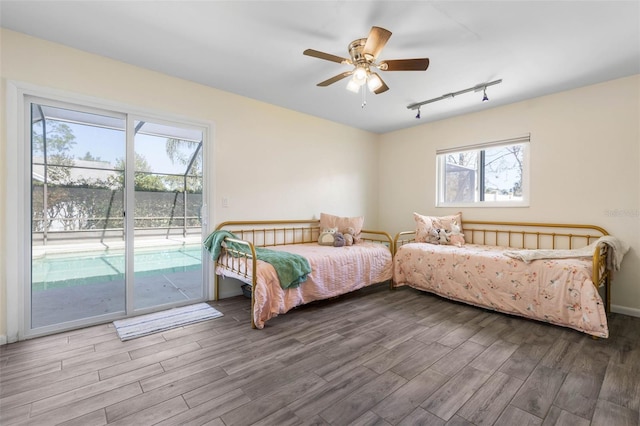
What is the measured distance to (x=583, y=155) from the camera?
297 centimetres

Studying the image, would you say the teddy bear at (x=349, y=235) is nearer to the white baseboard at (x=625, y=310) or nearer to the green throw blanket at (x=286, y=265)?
the green throw blanket at (x=286, y=265)

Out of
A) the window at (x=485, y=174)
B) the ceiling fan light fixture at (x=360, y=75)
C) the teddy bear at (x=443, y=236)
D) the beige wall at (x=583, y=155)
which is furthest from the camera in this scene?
the teddy bear at (x=443, y=236)

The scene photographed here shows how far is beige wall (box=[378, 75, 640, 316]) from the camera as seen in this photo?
107 inches

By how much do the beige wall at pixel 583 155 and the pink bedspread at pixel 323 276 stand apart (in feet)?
5.09

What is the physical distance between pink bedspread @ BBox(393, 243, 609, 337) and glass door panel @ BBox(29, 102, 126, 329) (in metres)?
3.07

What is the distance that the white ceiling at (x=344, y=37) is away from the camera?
6.04 ft

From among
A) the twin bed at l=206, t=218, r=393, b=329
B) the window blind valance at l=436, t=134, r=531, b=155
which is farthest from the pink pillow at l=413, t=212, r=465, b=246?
the window blind valance at l=436, t=134, r=531, b=155

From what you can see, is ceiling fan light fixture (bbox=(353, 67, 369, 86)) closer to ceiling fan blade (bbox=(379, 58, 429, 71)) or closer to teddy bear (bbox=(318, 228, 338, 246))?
ceiling fan blade (bbox=(379, 58, 429, 71))

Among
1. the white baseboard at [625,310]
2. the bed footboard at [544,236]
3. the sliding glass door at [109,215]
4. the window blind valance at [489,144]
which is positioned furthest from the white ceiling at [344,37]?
the white baseboard at [625,310]

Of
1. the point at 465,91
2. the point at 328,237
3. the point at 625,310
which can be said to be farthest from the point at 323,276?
the point at 625,310

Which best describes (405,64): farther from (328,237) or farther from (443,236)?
(443,236)

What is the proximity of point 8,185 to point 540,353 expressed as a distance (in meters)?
4.03

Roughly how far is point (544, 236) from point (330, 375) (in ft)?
9.72

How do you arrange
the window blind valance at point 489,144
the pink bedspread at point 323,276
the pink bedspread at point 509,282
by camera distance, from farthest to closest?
the window blind valance at point 489,144, the pink bedspread at point 323,276, the pink bedspread at point 509,282
